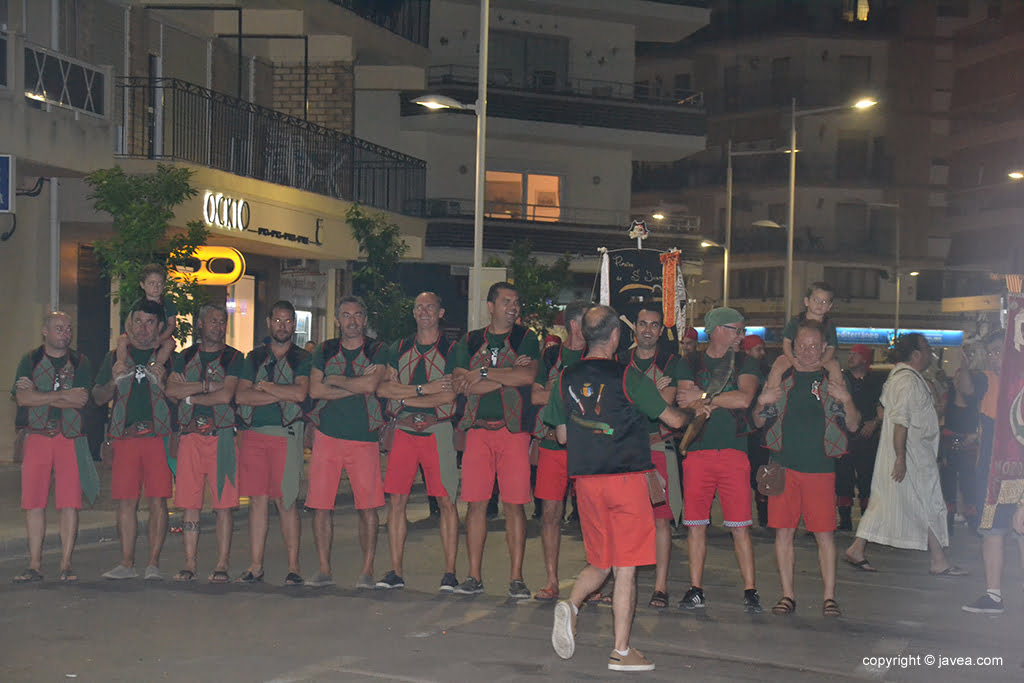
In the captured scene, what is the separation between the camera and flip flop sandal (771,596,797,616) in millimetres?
9352

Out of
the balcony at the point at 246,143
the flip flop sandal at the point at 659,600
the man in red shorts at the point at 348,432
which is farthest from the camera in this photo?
the balcony at the point at 246,143

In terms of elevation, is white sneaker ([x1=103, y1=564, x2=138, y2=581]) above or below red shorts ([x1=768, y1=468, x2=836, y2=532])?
below

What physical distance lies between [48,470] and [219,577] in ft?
4.93

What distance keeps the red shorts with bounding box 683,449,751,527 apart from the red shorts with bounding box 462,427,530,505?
116 cm

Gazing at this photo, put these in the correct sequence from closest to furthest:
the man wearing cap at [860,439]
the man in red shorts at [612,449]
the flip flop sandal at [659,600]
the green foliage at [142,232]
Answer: the man in red shorts at [612,449] < the flip flop sandal at [659,600] < the man wearing cap at [860,439] < the green foliage at [142,232]

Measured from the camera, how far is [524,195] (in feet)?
137

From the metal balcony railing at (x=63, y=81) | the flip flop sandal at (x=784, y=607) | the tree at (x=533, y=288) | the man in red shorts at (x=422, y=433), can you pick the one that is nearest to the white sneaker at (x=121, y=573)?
the man in red shorts at (x=422, y=433)

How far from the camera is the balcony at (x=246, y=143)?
21.9 m

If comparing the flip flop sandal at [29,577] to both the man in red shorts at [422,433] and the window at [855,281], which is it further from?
the window at [855,281]

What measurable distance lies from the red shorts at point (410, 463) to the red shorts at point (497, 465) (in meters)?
0.23

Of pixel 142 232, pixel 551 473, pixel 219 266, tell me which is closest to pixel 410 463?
pixel 551 473

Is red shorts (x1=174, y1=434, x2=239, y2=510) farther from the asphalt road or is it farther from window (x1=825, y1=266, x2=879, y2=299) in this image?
window (x1=825, y1=266, x2=879, y2=299)

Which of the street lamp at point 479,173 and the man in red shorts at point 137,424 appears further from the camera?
the street lamp at point 479,173

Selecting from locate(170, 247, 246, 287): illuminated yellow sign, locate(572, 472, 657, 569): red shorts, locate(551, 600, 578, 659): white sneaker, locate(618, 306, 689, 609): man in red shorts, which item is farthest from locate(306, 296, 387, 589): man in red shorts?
locate(170, 247, 246, 287): illuminated yellow sign
